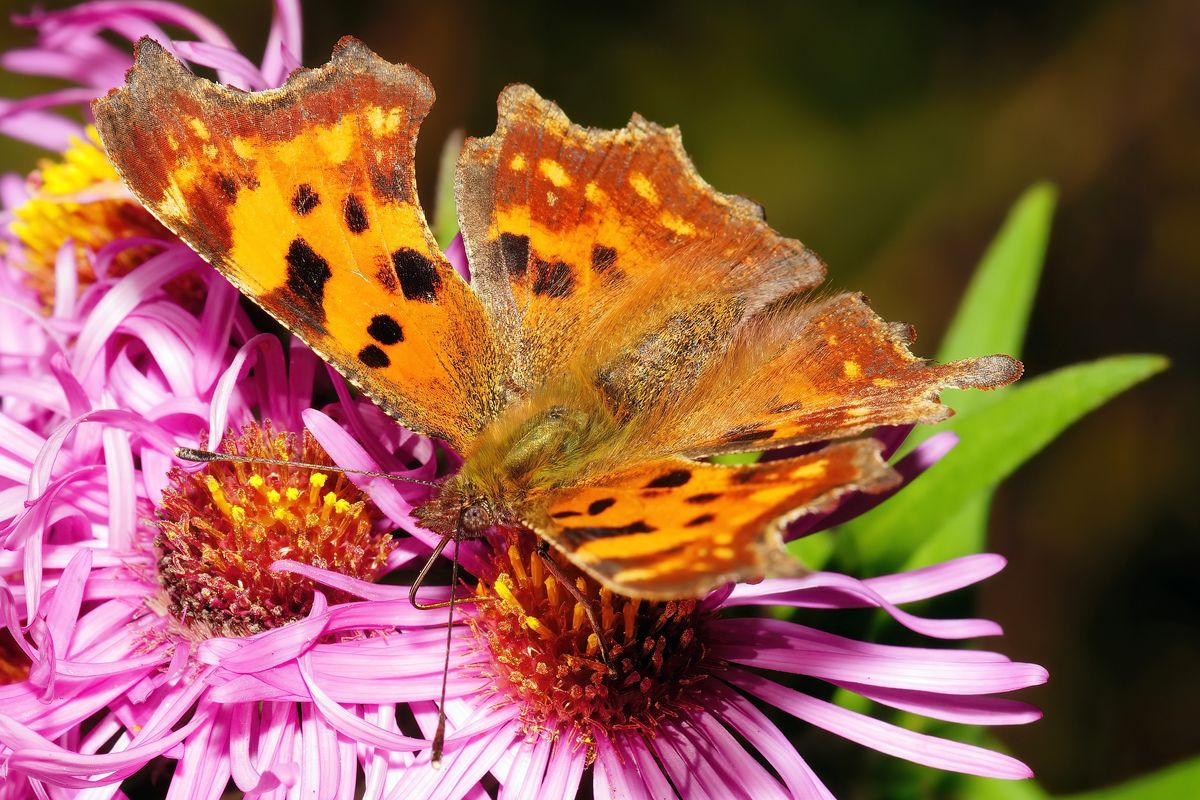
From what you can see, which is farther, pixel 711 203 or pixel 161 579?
pixel 711 203

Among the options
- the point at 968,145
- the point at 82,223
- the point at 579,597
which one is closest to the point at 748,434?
the point at 579,597

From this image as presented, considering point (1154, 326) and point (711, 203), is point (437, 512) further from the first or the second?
point (1154, 326)

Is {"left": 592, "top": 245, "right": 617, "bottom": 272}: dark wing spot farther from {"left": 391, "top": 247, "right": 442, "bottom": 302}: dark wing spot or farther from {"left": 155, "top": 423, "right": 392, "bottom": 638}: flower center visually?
{"left": 155, "top": 423, "right": 392, "bottom": 638}: flower center

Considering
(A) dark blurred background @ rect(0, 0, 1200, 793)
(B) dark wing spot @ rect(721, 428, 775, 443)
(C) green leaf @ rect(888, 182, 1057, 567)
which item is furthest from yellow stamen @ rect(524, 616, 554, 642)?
(A) dark blurred background @ rect(0, 0, 1200, 793)

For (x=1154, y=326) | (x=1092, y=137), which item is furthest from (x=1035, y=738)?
(x=1092, y=137)

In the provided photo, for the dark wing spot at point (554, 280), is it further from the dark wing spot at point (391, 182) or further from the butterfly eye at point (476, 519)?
the butterfly eye at point (476, 519)

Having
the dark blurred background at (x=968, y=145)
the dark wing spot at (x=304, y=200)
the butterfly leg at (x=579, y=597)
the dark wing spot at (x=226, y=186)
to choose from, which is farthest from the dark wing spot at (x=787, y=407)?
the dark blurred background at (x=968, y=145)
